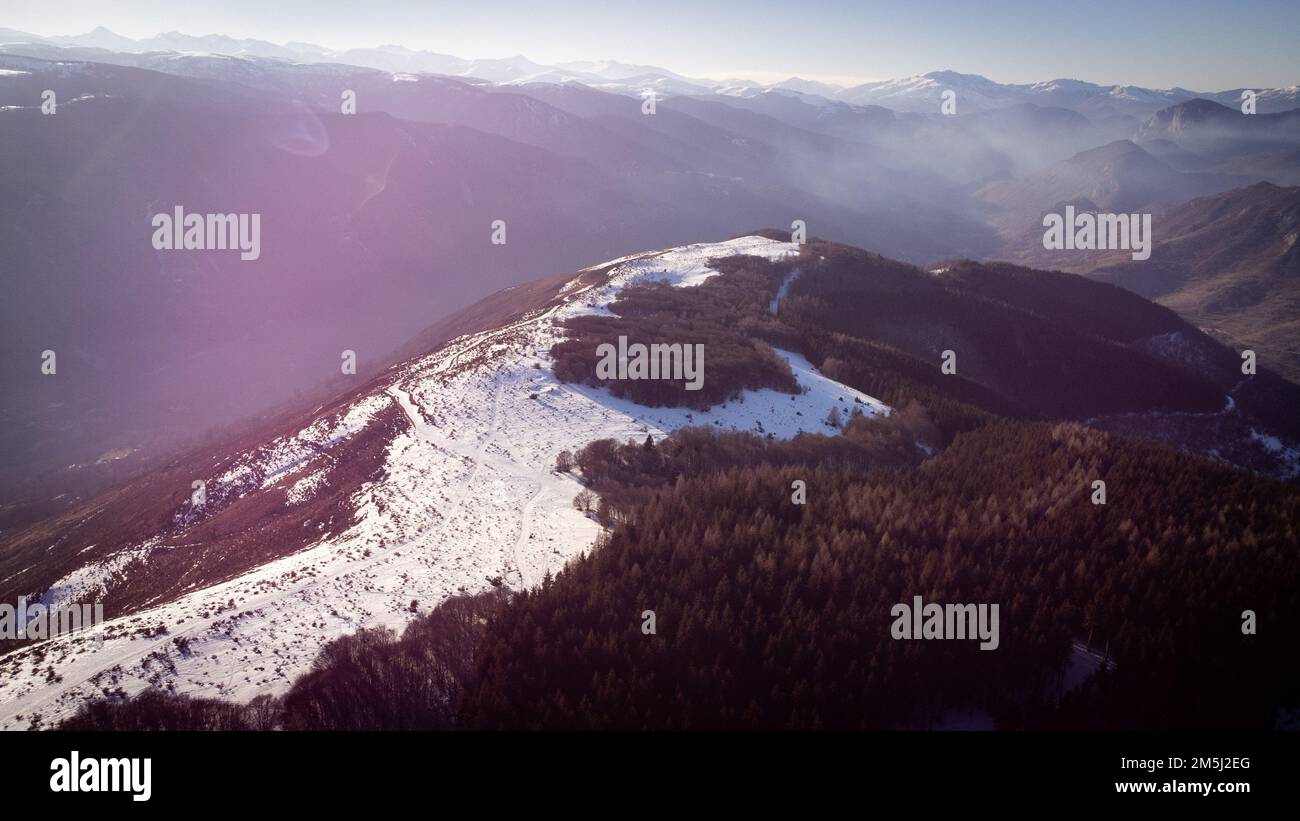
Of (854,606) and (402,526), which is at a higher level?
(854,606)

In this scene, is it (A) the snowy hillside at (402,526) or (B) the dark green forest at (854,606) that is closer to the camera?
(B) the dark green forest at (854,606)

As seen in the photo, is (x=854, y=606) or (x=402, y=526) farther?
(x=402, y=526)

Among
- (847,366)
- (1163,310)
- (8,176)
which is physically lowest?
(847,366)

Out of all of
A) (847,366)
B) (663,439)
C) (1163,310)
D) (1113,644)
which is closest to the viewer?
(1113,644)

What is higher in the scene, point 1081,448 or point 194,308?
point 194,308

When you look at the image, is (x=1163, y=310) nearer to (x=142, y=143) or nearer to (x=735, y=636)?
(x=735, y=636)

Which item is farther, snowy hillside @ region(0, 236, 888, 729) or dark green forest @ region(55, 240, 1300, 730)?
snowy hillside @ region(0, 236, 888, 729)

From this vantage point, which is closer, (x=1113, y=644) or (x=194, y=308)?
(x=1113, y=644)
